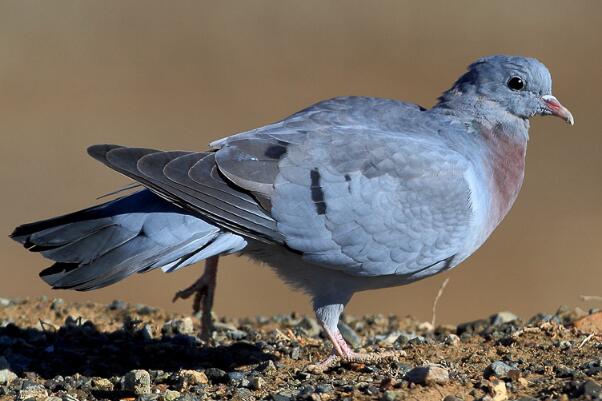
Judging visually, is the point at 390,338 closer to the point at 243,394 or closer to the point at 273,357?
the point at 273,357

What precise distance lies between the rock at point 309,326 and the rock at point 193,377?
2.11 meters

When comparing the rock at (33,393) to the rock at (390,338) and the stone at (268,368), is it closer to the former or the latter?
the stone at (268,368)

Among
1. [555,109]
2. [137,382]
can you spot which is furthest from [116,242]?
[555,109]

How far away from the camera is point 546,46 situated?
24375 millimetres

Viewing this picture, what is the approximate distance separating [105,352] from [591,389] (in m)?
3.63

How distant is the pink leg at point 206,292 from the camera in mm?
8703

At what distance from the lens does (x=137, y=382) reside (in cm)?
743

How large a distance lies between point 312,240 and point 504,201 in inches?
60.4

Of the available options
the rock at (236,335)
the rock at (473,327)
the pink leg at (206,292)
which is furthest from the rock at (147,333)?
the rock at (473,327)

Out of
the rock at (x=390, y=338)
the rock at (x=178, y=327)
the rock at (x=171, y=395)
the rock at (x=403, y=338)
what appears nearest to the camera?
the rock at (x=171, y=395)

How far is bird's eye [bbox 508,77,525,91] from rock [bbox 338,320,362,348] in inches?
85.7

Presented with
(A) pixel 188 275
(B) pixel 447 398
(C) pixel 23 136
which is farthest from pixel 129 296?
(B) pixel 447 398

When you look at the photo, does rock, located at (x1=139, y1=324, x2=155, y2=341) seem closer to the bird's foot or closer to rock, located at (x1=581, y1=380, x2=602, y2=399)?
the bird's foot

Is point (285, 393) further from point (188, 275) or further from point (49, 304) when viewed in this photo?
point (188, 275)
